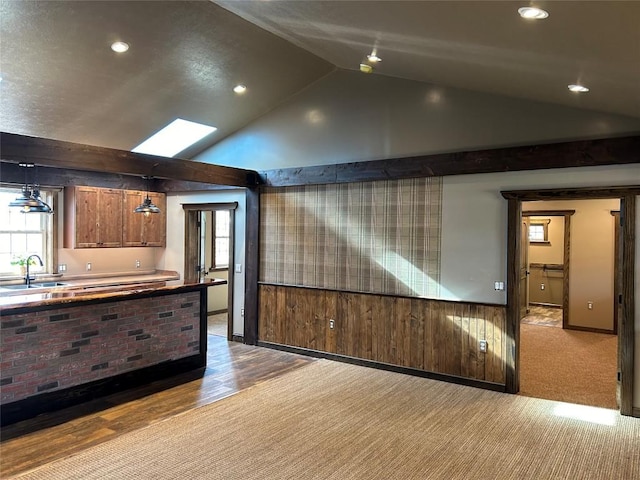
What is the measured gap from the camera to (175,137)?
273 inches

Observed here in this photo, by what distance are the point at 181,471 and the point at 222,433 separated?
640 mm

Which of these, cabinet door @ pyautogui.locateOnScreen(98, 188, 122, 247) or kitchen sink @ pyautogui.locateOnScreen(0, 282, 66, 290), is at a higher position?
cabinet door @ pyautogui.locateOnScreen(98, 188, 122, 247)

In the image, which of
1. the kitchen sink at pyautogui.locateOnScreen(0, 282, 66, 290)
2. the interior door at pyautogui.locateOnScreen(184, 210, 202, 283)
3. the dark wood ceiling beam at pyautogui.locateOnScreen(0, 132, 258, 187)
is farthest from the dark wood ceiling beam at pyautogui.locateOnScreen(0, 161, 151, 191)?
the dark wood ceiling beam at pyautogui.locateOnScreen(0, 132, 258, 187)

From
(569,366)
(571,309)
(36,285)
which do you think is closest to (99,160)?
(36,285)

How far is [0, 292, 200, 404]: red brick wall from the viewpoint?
159 inches

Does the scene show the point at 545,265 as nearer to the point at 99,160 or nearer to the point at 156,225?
the point at 156,225

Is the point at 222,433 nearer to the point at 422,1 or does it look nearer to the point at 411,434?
the point at 411,434


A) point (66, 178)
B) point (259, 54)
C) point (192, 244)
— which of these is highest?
point (259, 54)

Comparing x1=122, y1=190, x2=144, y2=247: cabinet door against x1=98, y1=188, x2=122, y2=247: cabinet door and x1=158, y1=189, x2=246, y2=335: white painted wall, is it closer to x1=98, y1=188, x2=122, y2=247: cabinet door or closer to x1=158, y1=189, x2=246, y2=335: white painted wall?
x1=98, y1=188, x2=122, y2=247: cabinet door

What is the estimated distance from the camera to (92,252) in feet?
24.1

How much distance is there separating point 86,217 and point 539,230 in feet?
29.9

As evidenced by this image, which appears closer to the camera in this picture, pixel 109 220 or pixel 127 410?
pixel 127 410

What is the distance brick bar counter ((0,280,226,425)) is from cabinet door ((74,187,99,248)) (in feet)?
7.97

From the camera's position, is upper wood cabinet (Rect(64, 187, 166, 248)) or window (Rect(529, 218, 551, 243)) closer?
upper wood cabinet (Rect(64, 187, 166, 248))
